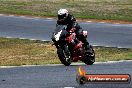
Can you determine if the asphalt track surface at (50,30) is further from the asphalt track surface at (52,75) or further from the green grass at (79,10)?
the asphalt track surface at (52,75)

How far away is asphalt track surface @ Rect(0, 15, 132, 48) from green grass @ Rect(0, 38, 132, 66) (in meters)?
1.58

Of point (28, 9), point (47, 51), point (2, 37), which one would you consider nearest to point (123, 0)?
point (28, 9)

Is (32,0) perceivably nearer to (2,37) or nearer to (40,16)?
(40,16)

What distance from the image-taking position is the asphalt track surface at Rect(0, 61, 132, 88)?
32.8 ft

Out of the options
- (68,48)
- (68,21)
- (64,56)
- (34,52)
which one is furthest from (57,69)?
(34,52)

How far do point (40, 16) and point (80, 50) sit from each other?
2207 centimetres

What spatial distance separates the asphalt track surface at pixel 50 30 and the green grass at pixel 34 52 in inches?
62.2

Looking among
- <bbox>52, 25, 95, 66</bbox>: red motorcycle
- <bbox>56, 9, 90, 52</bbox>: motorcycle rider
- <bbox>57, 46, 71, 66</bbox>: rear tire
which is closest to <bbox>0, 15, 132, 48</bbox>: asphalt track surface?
<bbox>52, 25, 95, 66</bbox>: red motorcycle

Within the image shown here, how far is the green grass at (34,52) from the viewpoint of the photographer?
55.8 feet

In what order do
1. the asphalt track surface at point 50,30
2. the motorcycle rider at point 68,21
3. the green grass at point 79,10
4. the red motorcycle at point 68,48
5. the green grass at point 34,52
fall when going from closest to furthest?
the red motorcycle at point 68,48 → the motorcycle rider at point 68,21 → the green grass at point 34,52 → the asphalt track surface at point 50,30 → the green grass at point 79,10

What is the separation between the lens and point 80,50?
14.6 m

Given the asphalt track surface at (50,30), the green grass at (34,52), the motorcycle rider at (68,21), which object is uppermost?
the motorcycle rider at (68,21)

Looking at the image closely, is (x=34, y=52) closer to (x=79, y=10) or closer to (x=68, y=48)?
(x=68, y=48)

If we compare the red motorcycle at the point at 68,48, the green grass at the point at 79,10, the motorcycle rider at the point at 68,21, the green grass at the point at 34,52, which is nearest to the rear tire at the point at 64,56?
the red motorcycle at the point at 68,48
